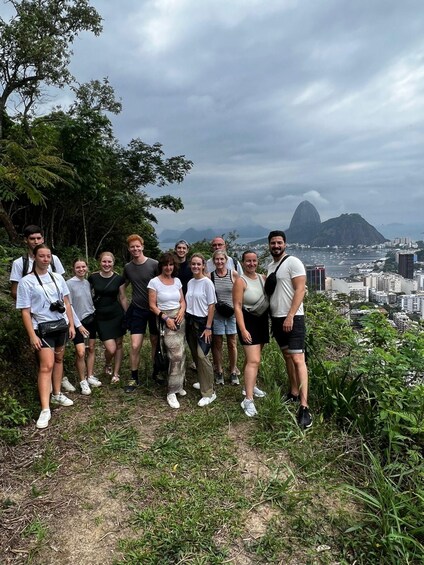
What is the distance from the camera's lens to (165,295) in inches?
157

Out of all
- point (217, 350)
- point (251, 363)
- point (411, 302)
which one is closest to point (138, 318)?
point (217, 350)

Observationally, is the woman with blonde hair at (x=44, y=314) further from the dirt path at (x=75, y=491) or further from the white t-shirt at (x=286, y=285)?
the white t-shirt at (x=286, y=285)

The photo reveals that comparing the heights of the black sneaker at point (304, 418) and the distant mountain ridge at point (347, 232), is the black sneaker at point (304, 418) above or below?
below

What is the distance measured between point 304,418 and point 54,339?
8.56 feet

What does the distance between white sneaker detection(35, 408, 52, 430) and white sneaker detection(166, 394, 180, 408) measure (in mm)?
1226

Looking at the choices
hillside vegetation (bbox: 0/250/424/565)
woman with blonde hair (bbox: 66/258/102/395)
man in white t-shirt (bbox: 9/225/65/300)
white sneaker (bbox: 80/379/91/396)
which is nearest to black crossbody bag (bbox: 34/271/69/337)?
man in white t-shirt (bbox: 9/225/65/300)

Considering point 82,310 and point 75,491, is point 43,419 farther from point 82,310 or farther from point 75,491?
point 82,310

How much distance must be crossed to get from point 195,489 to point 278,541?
2.34ft

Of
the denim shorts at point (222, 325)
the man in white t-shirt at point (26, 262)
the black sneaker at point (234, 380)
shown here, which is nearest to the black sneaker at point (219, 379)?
the black sneaker at point (234, 380)

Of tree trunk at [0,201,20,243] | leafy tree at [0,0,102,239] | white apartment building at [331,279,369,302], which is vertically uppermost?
leafy tree at [0,0,102,239]

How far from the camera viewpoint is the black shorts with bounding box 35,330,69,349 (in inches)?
138

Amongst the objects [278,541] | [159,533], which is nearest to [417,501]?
[278,541]

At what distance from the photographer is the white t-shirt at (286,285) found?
11.7 feet

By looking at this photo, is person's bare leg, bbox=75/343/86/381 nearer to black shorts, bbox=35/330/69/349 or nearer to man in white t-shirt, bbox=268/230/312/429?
black shorts, bbox=35/330/69/349
